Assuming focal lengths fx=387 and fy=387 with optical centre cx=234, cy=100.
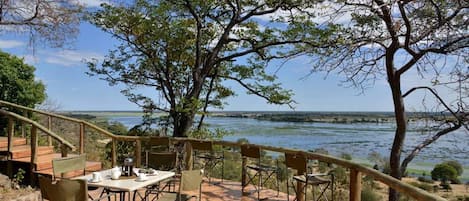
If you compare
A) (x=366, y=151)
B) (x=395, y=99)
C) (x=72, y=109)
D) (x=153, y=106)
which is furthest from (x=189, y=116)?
(x=366, y=151)

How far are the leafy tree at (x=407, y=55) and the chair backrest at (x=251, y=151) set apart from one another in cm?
166

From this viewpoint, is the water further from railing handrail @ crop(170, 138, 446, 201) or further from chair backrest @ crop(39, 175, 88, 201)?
chair backrest @ crop(39, 175, 88, 201)

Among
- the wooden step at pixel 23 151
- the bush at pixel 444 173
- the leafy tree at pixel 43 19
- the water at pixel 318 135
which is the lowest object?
the bush at pixel 444 173

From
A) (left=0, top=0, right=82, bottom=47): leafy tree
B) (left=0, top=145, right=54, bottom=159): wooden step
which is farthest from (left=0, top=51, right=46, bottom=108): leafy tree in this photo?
(left=0, top=145, right=54, bottom=159): wooden step

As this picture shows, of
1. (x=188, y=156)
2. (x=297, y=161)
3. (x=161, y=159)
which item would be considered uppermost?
(x=297, y=161)

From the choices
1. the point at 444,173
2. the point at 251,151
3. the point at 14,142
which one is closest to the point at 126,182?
the point at 251,151

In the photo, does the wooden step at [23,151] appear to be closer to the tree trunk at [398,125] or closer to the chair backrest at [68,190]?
the chair backrest at [68,190]

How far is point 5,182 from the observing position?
21.2ft

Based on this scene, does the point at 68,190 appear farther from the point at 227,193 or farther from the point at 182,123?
the point at 182,123

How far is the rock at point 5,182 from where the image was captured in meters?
6.28

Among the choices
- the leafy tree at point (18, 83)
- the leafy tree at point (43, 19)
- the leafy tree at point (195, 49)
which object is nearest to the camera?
the leafy tree at point (43, 19)

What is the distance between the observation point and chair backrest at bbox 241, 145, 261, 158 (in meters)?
6.25

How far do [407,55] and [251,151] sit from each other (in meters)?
3.61

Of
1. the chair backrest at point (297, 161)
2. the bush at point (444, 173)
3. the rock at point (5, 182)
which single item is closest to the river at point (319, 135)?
the bush at point (444, 173)
